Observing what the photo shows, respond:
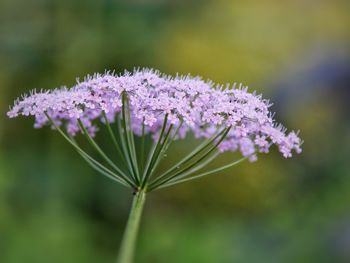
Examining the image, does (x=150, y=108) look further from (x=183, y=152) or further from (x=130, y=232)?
(x=183, y=152)

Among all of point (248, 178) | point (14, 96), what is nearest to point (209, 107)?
point (14, 96)

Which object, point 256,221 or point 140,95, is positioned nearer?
point 140,95

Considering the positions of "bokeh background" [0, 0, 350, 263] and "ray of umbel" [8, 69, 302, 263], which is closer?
"ray of umbel" [8, 69, 302, 263]

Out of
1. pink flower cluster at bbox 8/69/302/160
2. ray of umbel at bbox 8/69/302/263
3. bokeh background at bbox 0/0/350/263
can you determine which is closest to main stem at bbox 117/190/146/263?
ray of umbel at bbox 8/69/302/263

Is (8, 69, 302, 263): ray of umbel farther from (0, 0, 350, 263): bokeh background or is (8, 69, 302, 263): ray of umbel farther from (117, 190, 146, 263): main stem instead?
(0, 0, 350, 263): bokeh background

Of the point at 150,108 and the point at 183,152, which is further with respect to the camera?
the point at 183,152

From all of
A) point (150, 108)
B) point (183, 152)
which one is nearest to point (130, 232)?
point (150, 108)

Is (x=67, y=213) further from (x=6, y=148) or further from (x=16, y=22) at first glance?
(x=16, y=22)

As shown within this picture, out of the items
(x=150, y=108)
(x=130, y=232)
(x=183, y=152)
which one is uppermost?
(x=183, y=152)
